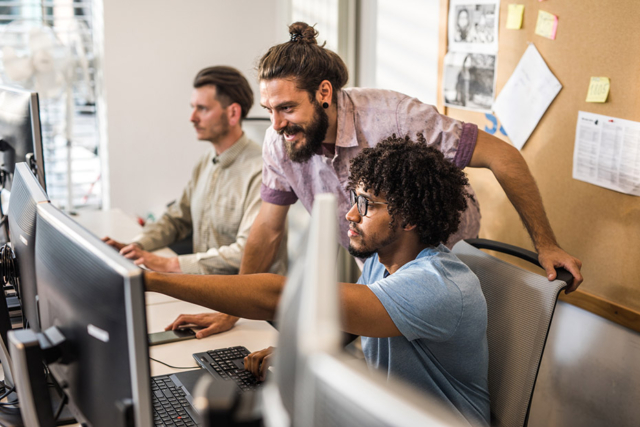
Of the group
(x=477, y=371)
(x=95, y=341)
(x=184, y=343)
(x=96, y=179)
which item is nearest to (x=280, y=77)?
(x=184, y=343)

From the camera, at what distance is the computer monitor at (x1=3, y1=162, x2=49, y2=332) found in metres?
1.08

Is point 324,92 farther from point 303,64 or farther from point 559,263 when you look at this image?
point 559,263

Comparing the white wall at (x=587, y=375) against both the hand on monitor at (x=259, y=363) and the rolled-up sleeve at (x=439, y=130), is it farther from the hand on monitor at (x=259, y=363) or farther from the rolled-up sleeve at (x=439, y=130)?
the hand on monitor at (x=259, y=363)

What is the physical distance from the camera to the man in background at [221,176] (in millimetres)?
2321

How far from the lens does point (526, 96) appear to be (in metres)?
1.97

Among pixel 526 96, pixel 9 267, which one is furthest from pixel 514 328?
pixel 9 267

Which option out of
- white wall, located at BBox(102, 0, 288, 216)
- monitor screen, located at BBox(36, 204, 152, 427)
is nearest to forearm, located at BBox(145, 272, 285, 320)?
monitor screen, located at BBox(36, 204, 152, 427)

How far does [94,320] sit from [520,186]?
45.3 inches

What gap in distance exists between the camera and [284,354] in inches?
23.3

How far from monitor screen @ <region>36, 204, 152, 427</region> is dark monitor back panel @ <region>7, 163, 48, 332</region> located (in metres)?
0.07

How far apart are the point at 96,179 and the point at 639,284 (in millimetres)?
2945

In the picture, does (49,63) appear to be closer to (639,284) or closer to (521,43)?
(521,43)

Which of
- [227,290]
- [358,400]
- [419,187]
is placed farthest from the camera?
[419,187]

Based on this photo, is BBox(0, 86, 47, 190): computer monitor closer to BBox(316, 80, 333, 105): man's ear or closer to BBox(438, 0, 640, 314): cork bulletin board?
BBox(316, 80, 333, 105): man's ear
